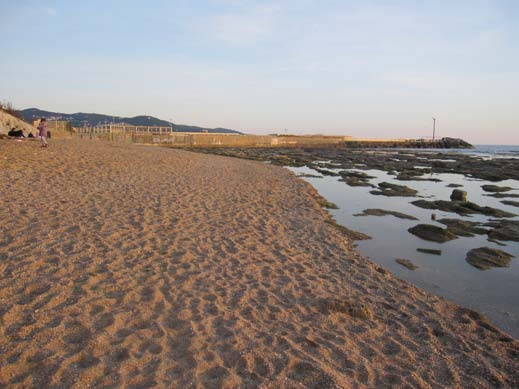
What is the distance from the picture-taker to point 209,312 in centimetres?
483

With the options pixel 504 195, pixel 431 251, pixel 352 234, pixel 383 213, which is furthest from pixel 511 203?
pixel 352 234

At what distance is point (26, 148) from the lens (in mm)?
18094

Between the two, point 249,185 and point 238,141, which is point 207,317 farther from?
point 238,141

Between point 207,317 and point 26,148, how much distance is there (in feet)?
59.2

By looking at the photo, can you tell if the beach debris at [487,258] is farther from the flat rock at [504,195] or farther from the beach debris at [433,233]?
the flat rock at [504,195]

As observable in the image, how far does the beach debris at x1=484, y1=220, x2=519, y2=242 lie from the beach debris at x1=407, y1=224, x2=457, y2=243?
1.31 m

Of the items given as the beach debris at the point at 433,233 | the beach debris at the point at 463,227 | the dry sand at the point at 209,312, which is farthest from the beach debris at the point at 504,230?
the dry sand at the point at 209,312

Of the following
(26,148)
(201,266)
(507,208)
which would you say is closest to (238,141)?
(26,148)

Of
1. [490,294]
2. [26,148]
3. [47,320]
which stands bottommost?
[490,294]

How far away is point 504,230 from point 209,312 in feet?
33.8

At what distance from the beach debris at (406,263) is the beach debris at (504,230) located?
4027mm

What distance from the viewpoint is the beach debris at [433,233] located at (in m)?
10.1

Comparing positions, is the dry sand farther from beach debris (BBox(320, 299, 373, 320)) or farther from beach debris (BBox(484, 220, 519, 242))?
beach debris (BBox(484, 220, 519, 242))

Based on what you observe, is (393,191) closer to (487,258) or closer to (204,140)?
(487,258)
